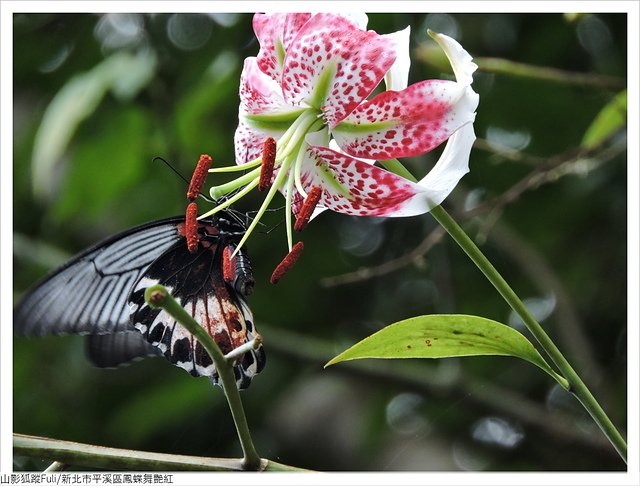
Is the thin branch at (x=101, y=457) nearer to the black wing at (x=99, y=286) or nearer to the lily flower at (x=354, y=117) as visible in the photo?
the lily flower at (x=354, y=117)

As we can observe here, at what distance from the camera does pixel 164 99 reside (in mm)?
1342

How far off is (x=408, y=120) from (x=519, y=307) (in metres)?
0.16

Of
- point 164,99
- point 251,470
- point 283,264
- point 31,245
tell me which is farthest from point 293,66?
point 31,245

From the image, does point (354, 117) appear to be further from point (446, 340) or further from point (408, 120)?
point (446, 340)

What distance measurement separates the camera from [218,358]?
504 mm

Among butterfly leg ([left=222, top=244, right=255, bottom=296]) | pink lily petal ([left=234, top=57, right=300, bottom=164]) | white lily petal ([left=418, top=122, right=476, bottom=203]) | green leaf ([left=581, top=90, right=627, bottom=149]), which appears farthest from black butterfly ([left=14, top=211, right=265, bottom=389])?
green leaf ([left=581, top=90, right=627, bottom=149])

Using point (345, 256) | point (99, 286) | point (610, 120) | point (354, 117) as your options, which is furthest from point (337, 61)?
point (345, 256)

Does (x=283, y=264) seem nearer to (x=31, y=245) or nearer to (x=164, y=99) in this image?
(x=164, y=99)

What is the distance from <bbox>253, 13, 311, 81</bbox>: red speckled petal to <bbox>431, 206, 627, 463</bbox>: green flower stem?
0.61ft

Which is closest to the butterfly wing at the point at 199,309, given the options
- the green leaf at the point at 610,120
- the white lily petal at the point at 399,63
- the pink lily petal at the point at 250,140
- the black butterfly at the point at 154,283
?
the black butterfly at the point at 154,283

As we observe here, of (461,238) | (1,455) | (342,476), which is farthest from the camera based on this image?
(342,476)

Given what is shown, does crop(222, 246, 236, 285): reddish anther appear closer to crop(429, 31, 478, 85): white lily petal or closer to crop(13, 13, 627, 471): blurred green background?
crop(429, 31, 478, 85): white lily petal

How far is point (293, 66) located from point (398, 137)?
0.30 feet

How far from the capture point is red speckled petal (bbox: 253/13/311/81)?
663mm
